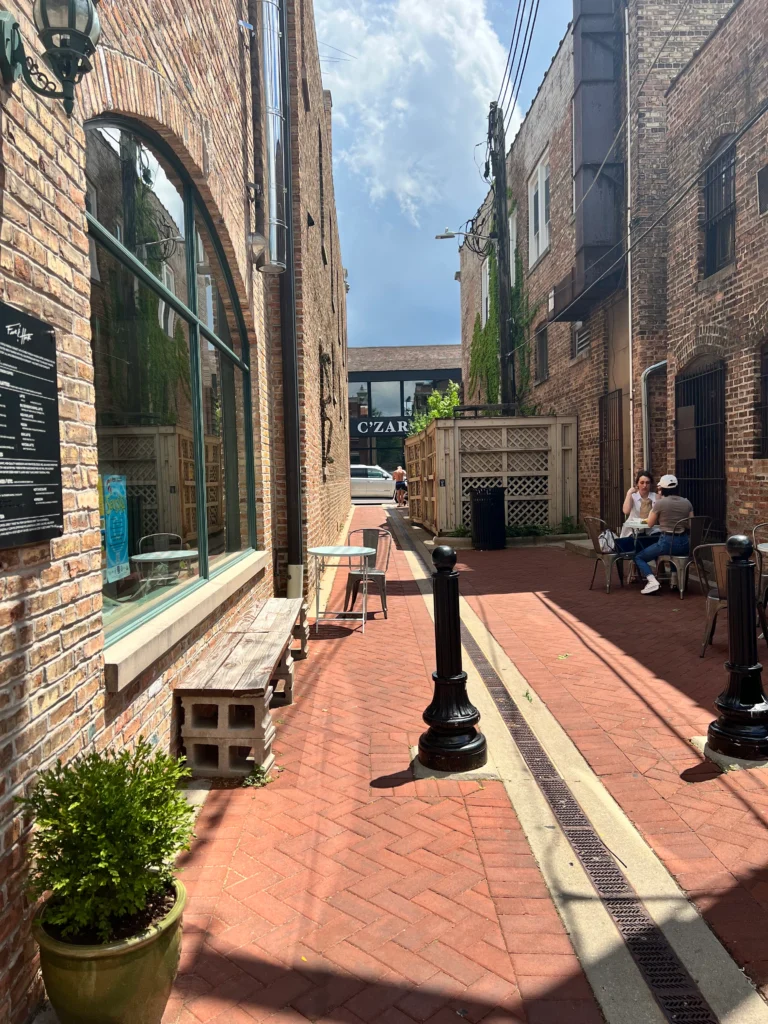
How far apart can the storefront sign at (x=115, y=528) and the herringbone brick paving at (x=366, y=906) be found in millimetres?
1231

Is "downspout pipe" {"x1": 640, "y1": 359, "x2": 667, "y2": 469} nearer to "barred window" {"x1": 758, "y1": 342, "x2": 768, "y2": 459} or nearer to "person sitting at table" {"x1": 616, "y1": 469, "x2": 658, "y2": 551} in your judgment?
"person sitting at table" {"x1": 616, "y1": 469, "x2": 658, "y2": 551}

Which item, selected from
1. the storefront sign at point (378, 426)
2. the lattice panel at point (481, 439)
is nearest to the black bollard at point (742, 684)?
the lattice panel at point (481, 439)

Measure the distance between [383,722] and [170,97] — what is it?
12.9 ft

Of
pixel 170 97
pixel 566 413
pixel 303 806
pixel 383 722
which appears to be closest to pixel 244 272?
pixel 170 97

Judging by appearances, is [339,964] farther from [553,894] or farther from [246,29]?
[246,29]

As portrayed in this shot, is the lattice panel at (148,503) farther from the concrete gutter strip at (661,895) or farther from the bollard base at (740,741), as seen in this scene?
the bollard base at (740,741)

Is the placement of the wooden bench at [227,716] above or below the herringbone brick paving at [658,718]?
above

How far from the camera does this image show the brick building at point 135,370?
2234 mm

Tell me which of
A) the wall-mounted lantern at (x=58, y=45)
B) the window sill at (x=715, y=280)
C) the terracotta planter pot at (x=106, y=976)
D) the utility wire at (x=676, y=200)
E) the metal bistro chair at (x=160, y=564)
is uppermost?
the utility wire at (x=676, y=200)

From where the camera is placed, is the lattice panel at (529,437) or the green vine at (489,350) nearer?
the lattice panel at (529,437)

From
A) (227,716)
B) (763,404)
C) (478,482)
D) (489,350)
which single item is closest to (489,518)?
(478,482)

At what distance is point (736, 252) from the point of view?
8.76 m

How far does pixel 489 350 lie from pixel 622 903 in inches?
831

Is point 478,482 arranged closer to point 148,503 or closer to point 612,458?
point 612,458
